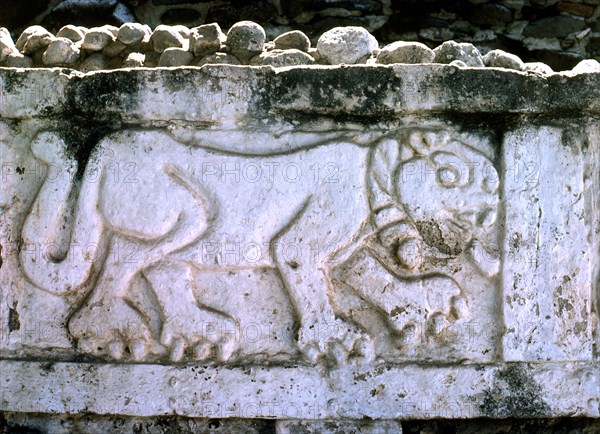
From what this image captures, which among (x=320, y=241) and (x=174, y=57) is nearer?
(x=320, y=241)

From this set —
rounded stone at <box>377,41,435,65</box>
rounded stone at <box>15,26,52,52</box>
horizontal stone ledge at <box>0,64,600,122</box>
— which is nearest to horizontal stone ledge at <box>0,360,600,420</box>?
horizontal stone ledge at <box>0,64,600,122</box>

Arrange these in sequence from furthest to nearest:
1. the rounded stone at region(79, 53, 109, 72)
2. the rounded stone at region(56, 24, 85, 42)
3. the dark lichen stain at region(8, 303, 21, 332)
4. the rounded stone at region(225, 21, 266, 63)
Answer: the rounded stone at region(56, 24, 85, 42)
the rounded stone at region(79, 53, 109, 72)
the rounded stone at region(225, 21, 266, 63)
the dark lichen stain at region(8, 303, 21, 332)

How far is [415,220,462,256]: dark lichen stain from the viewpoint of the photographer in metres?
2.89

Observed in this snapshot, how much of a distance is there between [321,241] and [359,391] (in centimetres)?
51

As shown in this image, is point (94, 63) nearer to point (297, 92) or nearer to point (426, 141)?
point (297, 92)

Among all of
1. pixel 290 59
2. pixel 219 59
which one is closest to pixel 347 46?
pixel 290 59

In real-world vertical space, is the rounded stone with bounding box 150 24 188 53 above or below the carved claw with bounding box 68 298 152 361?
above

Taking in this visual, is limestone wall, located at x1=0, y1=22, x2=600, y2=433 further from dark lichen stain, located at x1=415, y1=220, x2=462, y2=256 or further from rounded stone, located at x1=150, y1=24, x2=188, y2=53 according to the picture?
rounded stone, located at x1=150, y1=24, x2=188, y2=53

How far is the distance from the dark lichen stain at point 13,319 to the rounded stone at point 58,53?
1.02m

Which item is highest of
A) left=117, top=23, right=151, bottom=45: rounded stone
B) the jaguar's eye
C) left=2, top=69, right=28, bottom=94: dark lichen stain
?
left=117, top=23, right=151, bottom=45: rounded stone

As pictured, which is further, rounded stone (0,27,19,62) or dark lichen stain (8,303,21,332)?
rounded stone (0,27,19,62)

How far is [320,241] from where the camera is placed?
2865 mm

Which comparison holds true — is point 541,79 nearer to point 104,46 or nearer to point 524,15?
point 104,46

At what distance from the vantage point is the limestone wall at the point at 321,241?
2875mm
